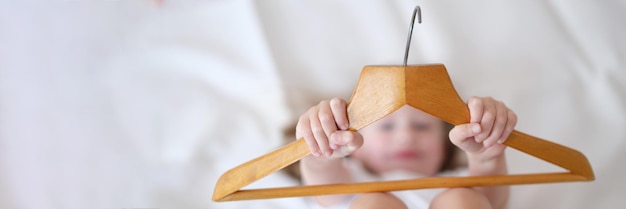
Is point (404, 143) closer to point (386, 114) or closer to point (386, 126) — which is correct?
point (386, 126)

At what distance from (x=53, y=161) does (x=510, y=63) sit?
916 mm

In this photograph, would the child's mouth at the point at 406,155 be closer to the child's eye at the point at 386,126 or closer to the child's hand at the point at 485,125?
the child's eye at the point at 386,126

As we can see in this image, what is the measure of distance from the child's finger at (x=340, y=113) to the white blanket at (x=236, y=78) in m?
0.38

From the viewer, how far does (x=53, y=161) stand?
3.14ft

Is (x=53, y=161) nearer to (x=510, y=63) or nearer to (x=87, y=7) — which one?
(x=87, y=7)

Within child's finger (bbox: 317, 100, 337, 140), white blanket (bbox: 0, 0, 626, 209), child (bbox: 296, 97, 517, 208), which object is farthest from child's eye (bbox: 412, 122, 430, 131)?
child's finger (bbox: 317, 100, 337, 140)

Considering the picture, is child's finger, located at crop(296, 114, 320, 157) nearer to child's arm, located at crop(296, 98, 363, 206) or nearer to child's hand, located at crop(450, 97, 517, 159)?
child's arm, located at crop(296, 98, 363, 206)

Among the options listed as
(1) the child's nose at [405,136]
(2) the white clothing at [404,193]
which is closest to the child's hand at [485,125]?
(2) the white clothing at [404,193]

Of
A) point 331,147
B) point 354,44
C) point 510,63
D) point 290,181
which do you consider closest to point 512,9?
point 510,63

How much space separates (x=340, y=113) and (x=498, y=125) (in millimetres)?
175

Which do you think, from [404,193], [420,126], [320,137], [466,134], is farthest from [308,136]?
[420,126]

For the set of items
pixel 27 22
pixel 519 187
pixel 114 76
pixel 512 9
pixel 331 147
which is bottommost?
pixel 519 187

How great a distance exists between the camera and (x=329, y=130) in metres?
0.62

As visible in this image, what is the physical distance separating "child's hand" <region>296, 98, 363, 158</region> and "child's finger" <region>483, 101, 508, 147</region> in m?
Answer: 0.15
